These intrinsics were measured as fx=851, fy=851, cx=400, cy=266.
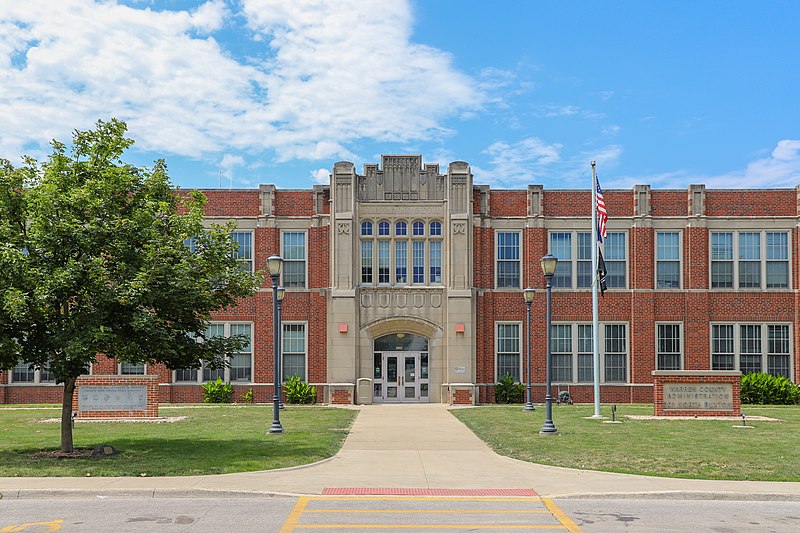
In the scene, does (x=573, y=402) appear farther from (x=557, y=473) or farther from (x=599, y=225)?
(x=557, y=473)

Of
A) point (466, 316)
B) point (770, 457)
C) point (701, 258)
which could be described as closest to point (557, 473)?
point (770, 457)

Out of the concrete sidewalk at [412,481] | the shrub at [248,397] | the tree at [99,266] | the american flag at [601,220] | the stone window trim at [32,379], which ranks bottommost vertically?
the shrub at [248,397]

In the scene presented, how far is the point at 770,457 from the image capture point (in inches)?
672

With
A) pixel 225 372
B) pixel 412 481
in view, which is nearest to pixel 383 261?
pixel 225 372

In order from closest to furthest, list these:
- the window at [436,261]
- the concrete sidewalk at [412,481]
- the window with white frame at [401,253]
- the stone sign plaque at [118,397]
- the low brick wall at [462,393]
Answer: the concrete sidewalk at [412,481]
the stone sign plaque at [118,397]
the low brick wall at [462,393]
the window with white frame at [401,253]
the window at [436,261]

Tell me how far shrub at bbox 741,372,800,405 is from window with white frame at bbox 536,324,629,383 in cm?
503

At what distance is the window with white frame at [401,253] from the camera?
36.5 meters

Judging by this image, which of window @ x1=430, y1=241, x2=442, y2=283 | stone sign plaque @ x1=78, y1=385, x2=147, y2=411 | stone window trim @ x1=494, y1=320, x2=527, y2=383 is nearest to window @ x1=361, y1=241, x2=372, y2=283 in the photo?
window @ x1=430, y1=241, x2=442, y2=283

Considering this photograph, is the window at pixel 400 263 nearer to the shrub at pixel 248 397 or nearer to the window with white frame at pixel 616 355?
the shrub at pixel 248 397

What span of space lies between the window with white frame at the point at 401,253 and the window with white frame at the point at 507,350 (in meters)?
3.52

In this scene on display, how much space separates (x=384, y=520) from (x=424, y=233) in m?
25.8

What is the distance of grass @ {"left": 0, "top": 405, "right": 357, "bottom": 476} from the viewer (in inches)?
603

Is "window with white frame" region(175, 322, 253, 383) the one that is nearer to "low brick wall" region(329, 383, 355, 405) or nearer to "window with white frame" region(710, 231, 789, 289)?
"low brick wall" region(329, 383, 355, 405)

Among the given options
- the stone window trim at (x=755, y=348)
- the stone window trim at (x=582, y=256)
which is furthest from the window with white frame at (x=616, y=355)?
the stone window trim at (x=755, y=348)
